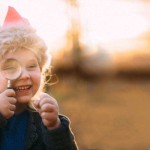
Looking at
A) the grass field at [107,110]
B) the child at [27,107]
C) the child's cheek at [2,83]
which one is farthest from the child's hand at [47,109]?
the grass field at [107,110]

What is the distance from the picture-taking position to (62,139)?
1.25 m

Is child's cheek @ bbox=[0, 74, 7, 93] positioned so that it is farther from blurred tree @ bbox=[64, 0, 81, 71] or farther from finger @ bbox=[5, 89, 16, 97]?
blurred tree @ bbox=[64, 0, 81, 71]

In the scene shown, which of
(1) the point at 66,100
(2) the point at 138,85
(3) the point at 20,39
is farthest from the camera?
(2) the point at 138,85

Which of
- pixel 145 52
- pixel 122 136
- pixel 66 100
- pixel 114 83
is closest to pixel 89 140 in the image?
pixel 122 136

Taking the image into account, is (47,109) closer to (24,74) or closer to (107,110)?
(24,74)

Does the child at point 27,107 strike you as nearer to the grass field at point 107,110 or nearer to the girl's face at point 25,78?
the girl's face at point 25,78

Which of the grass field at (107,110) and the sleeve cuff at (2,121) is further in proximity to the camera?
the grass field at (107,110)

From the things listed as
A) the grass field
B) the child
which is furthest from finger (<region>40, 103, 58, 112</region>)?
the grass field

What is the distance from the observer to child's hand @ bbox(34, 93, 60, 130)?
3.98 ft

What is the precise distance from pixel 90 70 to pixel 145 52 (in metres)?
Result: 1.63

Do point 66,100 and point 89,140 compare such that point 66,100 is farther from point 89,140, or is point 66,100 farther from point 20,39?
point 20,39

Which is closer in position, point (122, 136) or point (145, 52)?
point (122, 136)

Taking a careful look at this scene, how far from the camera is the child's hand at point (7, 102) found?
1221mm

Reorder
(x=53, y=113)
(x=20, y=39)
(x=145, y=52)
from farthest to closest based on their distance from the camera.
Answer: (x=145, y=52) < (x=20, y=39) < (x=53, y=113)
